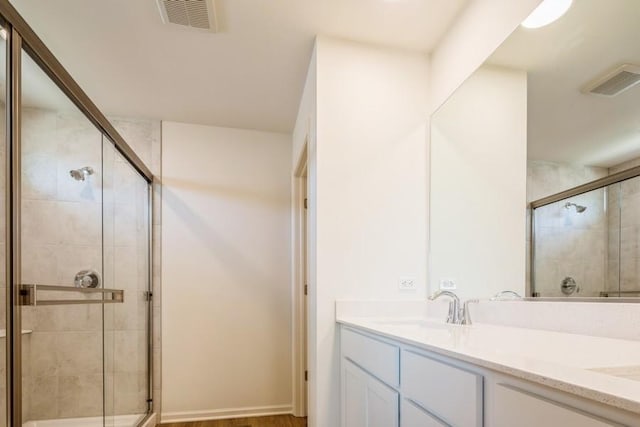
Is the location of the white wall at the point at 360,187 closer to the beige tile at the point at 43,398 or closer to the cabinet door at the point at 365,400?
the cabinet door at the point at 365,400

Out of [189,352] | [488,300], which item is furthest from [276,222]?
[488,300]

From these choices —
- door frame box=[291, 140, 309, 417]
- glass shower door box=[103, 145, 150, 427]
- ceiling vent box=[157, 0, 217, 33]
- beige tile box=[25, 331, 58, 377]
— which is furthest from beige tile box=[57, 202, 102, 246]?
door frame box=[291, 140, 309, 417]

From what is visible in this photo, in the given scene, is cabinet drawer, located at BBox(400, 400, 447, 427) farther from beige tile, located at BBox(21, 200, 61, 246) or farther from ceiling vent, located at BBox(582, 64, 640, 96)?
beige tile, located at BBox(21, 200, 61, 246)

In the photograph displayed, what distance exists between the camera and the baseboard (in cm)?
294

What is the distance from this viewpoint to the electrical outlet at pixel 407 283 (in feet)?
6.59

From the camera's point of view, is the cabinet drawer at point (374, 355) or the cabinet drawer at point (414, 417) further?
the cabinet drawer at point (374, 355)

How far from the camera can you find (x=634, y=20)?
104 cm

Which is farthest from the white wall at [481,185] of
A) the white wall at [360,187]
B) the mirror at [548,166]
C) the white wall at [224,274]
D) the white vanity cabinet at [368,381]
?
the white wall at [224,274]

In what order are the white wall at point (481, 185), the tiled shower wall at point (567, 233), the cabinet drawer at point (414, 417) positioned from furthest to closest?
the white wall at point (481, 185)
the tiled shower wall at point (567, 233)
the cabinet drawer at point (414, 417)

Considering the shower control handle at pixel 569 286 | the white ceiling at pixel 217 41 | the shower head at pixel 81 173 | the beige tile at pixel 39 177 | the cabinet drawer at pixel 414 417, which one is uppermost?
the white ceiling at pixel 217 41

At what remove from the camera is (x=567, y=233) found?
4.22ft

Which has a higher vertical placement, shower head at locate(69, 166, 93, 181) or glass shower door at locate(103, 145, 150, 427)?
shower head at locate(69, 166, 93, 181)

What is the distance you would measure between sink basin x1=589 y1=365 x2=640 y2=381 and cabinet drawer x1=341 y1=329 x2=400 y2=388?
585 mm

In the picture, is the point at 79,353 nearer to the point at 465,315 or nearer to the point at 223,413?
the point at 223,413
